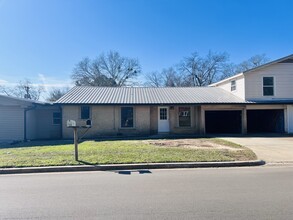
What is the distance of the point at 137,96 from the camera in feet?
64.8

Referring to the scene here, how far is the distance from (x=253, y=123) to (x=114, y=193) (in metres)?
20.5

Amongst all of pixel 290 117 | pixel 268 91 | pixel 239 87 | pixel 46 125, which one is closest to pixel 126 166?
pixel 46 125

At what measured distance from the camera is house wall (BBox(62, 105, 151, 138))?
17594 mm

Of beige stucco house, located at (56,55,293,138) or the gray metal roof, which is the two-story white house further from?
the gray metal roof

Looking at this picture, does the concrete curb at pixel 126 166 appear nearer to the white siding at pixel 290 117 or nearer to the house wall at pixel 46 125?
the house wall at pixel 46 125

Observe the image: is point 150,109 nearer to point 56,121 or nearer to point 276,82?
point 56,121

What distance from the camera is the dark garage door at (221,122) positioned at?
843 inches

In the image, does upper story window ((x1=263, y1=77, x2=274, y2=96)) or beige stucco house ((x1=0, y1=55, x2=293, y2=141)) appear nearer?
beige stucco house ((x1=0, y1=55, x2=293, y2=141))

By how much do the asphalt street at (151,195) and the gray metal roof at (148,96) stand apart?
1063 cm

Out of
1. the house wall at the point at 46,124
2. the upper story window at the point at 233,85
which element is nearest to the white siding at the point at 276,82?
the upper story window at the point at 233,85

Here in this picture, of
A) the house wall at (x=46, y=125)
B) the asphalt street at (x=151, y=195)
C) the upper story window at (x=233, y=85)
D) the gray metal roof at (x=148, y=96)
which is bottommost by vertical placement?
the asphalt street at (x=151, y=195)

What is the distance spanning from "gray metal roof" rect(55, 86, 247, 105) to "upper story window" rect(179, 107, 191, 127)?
2.72 feet

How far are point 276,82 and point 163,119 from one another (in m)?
9.76

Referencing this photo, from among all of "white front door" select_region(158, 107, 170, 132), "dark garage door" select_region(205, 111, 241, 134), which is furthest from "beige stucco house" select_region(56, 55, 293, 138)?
"dark garage door" select_region(205, 111, 241, 134)
